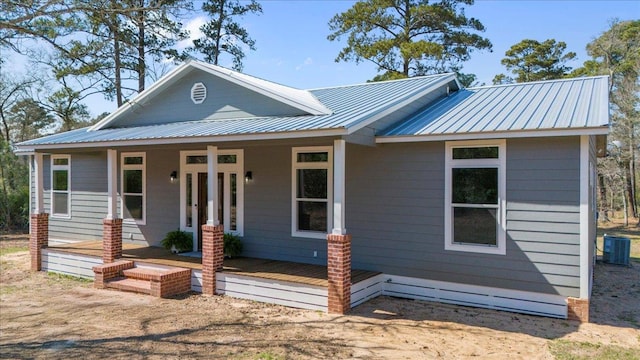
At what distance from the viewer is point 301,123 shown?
7707mm

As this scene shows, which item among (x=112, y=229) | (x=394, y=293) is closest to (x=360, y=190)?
(x=394, y=293)

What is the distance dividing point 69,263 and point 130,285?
8.65 ft

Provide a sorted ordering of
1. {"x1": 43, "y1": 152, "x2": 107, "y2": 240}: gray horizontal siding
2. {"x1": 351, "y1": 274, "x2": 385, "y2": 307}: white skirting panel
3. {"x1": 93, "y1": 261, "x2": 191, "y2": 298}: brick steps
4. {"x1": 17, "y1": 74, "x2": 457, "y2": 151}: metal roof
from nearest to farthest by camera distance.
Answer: {"x1": 17, "y1": 74, "x2": 457, "y2": 151}: metal roof → {"x1": 351, "y1": 274, "x2": 385, "y2": 307}: white skirting panel → {"x1": 93, "y1": 261, "x2": 191, "y2": 298}: brick steps → {"x1": 43, "y1": 152, "x2": 107, "y2": 240}: gray horizontal siding

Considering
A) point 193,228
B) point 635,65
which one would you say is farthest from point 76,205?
point 635,65

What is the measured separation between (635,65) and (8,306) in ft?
90.7

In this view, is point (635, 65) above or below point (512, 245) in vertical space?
above

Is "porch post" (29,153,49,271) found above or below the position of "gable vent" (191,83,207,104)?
below

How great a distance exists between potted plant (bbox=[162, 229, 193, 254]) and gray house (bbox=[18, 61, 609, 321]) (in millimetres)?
291

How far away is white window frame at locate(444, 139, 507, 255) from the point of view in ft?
23.4

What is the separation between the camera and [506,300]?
7.17 meters

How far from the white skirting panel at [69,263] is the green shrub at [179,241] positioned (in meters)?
1.43

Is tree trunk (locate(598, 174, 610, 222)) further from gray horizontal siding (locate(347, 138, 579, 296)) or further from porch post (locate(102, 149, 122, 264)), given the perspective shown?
porch post (locate(102, 149, 122, 264))

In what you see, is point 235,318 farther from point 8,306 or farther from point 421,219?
point 8,306

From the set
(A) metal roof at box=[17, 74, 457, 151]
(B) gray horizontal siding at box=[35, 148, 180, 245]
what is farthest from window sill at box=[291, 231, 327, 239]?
(B) gray horizontal siding at box=[35, 148, 180, 245]
